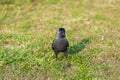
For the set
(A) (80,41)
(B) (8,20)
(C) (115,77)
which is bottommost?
(C) (115,77)

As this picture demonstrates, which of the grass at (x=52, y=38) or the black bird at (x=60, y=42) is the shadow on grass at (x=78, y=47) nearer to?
the grass at (x=52, y=38)

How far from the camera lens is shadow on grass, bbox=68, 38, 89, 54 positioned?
749cm

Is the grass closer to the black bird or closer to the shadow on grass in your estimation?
the shadow on grass

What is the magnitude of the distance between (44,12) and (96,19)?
2.22 metres

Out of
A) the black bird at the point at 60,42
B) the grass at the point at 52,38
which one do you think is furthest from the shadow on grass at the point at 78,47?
the black bird at the point at 60,42

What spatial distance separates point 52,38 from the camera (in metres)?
8.55

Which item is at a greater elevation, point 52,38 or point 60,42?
point 60,42

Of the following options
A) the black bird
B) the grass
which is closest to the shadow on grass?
the grass

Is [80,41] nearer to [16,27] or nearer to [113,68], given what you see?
[113,68]

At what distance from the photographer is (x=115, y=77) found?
20.5 feet

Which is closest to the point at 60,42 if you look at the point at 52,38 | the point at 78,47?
the point at 78,47

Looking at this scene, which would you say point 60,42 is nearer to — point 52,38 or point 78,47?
point 78,47

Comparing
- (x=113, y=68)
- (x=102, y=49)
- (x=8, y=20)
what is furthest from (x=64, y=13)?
(x=113, y=68)

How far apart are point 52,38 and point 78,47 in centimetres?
110
